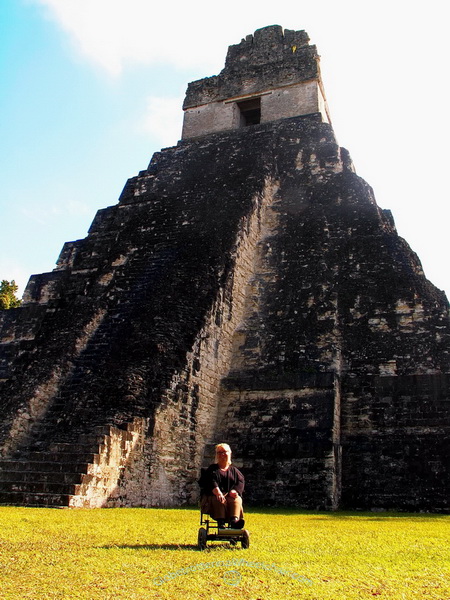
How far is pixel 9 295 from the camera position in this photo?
74.4 feet

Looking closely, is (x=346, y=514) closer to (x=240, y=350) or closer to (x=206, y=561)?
(x=240, y=350)

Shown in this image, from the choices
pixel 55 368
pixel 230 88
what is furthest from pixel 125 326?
pixel 230 88

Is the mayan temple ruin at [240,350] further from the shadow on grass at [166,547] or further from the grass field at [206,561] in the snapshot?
the shadow on grass at [166,547]

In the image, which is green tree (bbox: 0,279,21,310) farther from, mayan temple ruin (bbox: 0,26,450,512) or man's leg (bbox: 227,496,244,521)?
man's leg (bbox: 227,496,244,521)

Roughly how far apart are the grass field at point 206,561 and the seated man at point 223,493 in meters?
0.26

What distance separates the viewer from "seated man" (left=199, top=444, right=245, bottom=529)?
471cm

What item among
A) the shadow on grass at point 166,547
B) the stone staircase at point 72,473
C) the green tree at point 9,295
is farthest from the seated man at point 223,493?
the green tree at point 9,295

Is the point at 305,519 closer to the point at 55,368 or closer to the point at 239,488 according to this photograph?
the point at 239,488

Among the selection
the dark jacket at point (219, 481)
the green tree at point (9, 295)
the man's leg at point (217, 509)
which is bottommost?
the man's leg at point (217, 509)

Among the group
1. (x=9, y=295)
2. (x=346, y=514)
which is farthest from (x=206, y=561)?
(x=9, y=295)

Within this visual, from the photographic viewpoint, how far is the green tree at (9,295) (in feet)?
72.7

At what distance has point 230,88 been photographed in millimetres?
18422

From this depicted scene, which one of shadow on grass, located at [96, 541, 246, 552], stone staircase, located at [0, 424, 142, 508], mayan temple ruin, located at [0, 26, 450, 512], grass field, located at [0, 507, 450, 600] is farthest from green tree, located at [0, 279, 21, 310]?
shadow on grass, located at [96, 541, 246, 552]

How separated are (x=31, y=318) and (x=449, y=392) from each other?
417 inches
